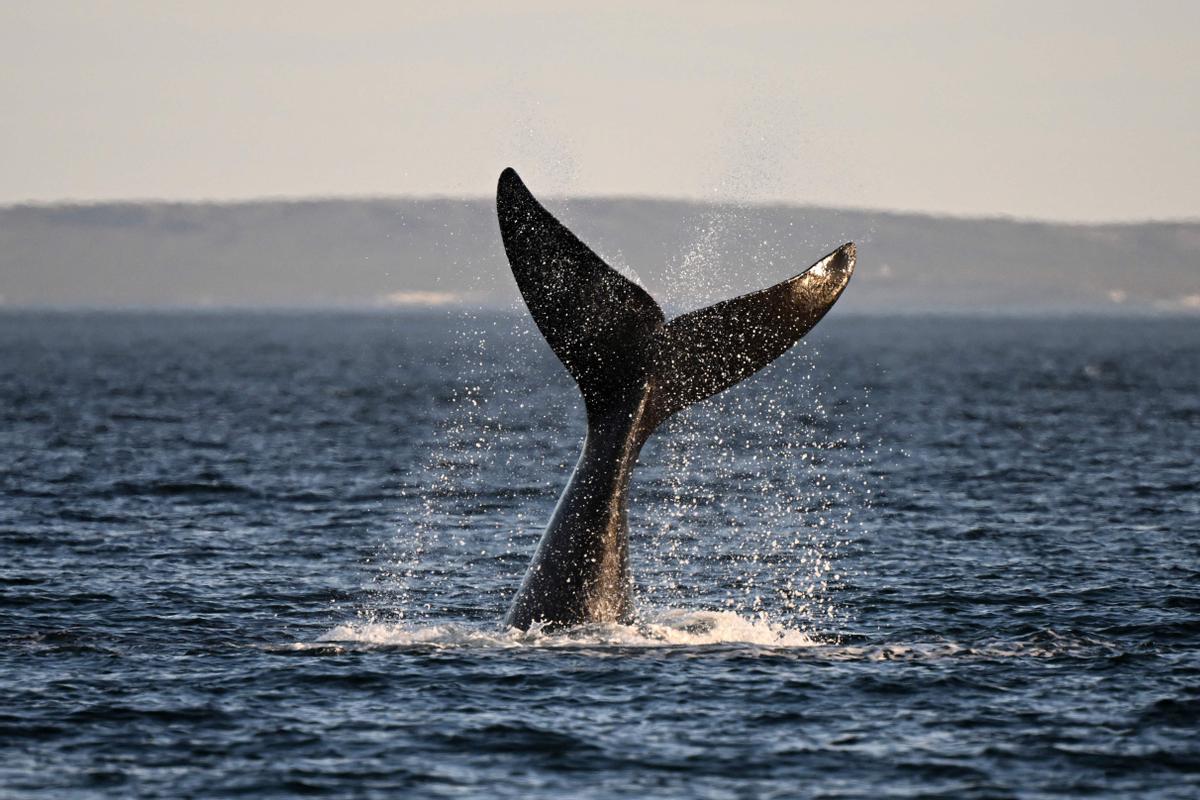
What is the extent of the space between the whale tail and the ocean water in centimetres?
228

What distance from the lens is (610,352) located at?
15352mm

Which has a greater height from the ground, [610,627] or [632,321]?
[632,321]

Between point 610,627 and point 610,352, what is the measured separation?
245 centimetres

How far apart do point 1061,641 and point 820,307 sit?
14.6ft

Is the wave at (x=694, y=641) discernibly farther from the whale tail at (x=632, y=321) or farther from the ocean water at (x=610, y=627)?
the whale tail at (x=632, y=321)

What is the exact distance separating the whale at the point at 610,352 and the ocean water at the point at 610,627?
0.79 metres

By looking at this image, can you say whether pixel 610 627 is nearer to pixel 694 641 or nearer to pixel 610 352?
pixel 694 641

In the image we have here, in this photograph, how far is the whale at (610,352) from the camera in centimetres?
1480

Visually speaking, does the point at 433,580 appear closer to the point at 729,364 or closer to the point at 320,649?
the point at 320,649

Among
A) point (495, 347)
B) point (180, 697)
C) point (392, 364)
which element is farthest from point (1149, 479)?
point (495, 347)

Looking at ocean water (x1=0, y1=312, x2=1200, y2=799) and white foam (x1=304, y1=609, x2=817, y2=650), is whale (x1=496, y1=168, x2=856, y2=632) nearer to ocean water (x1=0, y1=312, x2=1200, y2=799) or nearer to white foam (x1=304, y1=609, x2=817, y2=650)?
white foam (x1=304, y1=609, x2=817, y2=650)

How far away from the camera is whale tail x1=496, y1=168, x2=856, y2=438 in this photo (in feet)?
48.4

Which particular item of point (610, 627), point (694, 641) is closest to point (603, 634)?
point (610, 627)

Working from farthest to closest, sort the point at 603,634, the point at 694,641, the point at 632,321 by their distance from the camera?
1. the point at 694,641
2. the point at 603,634
3. the point at 632,321
